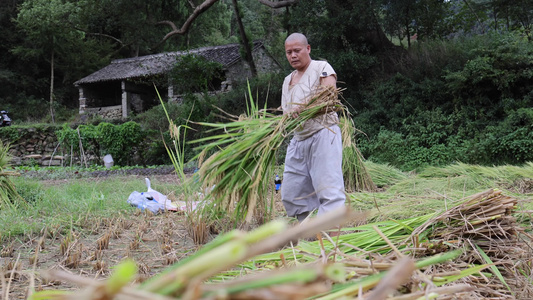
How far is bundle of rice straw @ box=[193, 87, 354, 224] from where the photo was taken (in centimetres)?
254

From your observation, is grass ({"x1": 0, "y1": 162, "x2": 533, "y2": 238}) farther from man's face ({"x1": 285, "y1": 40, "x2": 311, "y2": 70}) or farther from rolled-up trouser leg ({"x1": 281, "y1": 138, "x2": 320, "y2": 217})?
man's face ({"x1": 285, "y1": 40, "x2": 311, "y2": 70})

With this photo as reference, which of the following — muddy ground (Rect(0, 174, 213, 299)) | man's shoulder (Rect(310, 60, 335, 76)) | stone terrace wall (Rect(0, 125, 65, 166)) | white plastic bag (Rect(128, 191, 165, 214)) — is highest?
man's shoulder (Rect(310, 60, 335, 76))

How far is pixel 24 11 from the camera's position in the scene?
64.9ft

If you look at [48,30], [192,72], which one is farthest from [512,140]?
[48,30]

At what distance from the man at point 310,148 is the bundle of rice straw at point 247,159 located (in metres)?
0.10

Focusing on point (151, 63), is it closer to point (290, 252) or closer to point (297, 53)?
point (297, 53)

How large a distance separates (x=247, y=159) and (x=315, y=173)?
2.00 feet

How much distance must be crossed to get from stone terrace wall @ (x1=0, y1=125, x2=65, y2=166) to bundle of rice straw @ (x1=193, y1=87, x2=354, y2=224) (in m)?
14.1

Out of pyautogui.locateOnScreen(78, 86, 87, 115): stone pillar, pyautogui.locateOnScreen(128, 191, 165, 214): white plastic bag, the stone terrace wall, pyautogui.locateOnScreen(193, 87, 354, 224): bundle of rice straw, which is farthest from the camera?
pyautogui.locateOnScreen(78, 86, 87, 115): stone pillar

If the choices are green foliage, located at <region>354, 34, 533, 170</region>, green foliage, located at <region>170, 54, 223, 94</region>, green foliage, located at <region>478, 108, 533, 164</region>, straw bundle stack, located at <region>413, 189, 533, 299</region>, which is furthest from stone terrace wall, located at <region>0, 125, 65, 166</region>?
straw bundle stack, located at <region>413, 189, 533, 299</region>

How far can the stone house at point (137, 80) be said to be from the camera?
17062mm

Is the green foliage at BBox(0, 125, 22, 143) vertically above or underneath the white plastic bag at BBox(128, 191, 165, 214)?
underneath

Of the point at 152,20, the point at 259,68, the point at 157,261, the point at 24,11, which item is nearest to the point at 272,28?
the point at 259,68

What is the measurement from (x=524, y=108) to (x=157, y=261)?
8.36 meters
